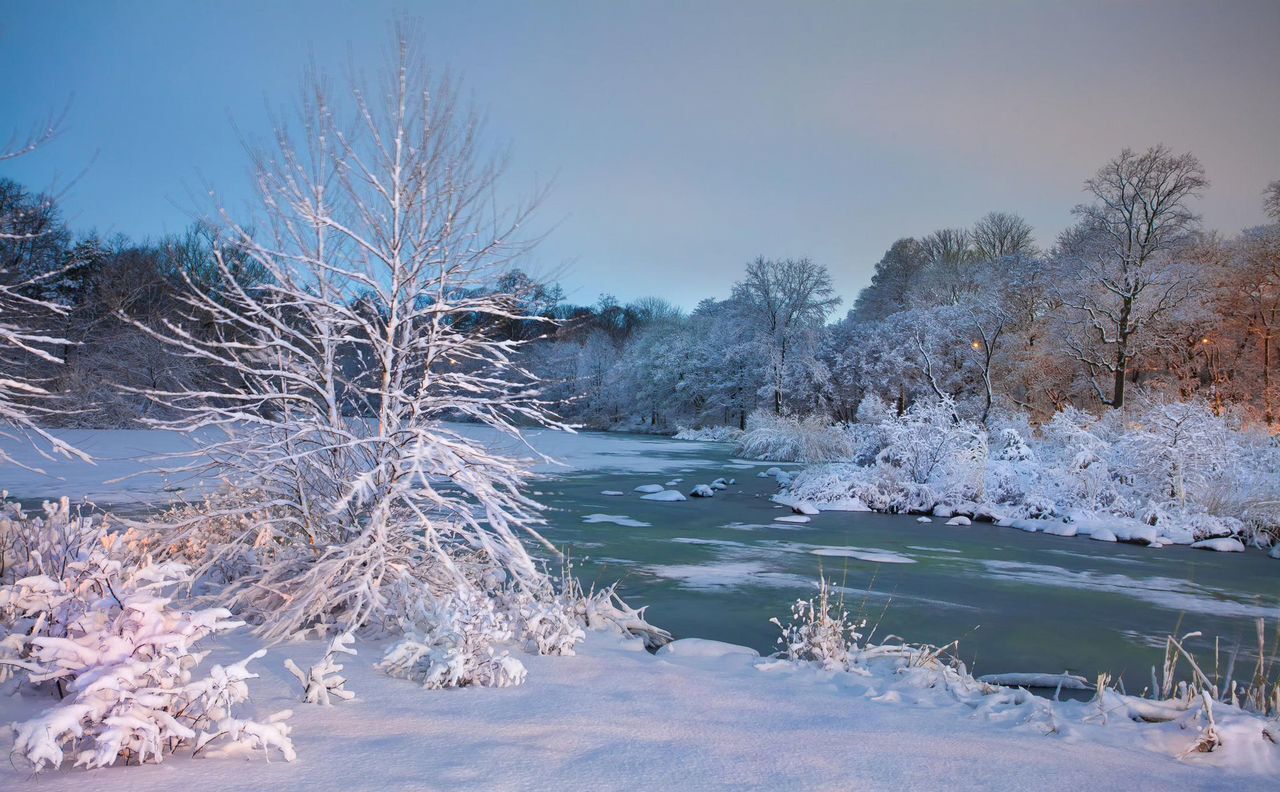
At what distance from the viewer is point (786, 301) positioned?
40.3m

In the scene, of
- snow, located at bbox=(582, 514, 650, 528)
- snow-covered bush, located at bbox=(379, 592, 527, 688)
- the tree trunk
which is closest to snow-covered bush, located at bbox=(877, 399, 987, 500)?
snow, located at bbox=(582, 514, 650, 528)

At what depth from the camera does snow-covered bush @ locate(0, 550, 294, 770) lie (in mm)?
2051

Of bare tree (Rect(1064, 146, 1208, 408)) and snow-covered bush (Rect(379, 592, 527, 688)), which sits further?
bare tree (Rect(1064, 146, 1208, 408))

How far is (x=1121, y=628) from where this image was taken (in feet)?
21.7

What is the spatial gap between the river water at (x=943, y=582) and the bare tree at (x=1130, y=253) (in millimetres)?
12798

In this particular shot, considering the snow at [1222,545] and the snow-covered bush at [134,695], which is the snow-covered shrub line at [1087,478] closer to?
the snow at [1222,545]

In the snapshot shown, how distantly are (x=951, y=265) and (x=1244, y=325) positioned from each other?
18.4 metres

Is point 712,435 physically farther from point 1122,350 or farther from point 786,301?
point 1122,350

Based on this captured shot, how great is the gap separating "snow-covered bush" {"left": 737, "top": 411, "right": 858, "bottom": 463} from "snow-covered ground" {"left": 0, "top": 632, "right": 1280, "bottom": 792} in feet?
66.2

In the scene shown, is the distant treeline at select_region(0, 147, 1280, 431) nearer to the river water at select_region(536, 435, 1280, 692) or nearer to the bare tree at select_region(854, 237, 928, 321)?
the bare tree at select_region(854, 237, 928, 321)

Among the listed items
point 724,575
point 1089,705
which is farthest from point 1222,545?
point 1089,705

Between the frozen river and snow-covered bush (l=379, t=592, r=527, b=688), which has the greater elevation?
snow-covered bush (l=379, t=592, r=527, b=688)

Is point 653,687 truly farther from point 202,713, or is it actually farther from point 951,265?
point 951,265

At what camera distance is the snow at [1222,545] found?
11031 mm
